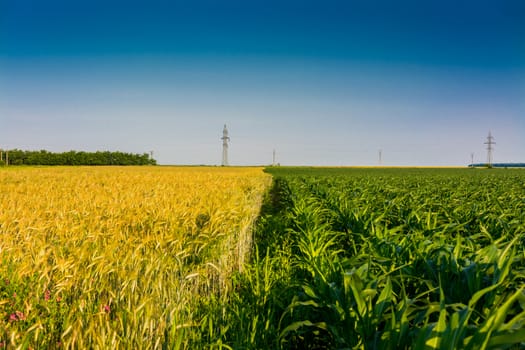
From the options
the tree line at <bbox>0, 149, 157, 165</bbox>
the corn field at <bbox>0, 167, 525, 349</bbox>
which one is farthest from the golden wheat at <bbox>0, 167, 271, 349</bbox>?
the tree line at <bbox>0, 149, 157, 165</bbox>

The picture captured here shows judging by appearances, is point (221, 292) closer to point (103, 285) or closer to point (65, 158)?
point (103, 285)

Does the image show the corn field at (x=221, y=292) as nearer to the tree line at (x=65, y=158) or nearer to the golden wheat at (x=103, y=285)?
the golden wheat at (x=103, y=285)

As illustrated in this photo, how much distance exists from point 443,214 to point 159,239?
18.2 feet

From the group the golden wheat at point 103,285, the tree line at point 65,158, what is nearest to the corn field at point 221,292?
the golden wheat at point 103,285

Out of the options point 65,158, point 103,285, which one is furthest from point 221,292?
point 65,158

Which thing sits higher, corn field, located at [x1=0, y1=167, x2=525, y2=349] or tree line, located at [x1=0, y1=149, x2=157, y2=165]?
tree line, located at [x1=0, y1=149, x2=157, y2=165]

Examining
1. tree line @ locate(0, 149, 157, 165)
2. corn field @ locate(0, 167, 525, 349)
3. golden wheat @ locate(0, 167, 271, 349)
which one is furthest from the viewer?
tree line @ locate(0, 149, 157, 165)

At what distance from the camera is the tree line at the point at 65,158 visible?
8100 cm

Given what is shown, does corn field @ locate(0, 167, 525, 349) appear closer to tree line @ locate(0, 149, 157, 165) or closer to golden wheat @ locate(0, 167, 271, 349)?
golden wheat @ locate(0, 167, 271, 349)

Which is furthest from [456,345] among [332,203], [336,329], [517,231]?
[332,203]

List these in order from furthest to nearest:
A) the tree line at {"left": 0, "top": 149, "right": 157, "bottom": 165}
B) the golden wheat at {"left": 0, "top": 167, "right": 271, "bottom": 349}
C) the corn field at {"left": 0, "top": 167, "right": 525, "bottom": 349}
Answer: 1. the tree line at {"left": 0, "top": 149, "right": 157, "bottom": 165}
2. the golden wheat at {"left": 0, "top": 167, "right": 271, "bottom": 349}
3. the corn field at {"left": 0, "top": 167, "right": 525, "bottom": 349}

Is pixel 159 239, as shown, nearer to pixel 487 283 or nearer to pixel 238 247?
pixel 238 247

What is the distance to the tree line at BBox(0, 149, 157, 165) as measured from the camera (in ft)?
266

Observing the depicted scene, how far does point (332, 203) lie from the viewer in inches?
326
